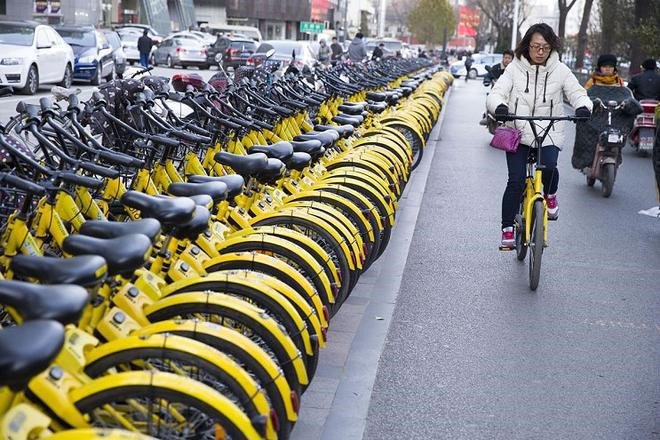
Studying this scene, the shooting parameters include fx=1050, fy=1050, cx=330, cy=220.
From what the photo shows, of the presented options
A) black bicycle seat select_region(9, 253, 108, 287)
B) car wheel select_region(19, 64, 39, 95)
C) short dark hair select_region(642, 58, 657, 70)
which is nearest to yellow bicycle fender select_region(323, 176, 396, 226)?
black bicycle seat select_region(9, 253, 108, 287)

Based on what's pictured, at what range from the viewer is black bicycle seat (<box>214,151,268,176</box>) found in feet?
17.9

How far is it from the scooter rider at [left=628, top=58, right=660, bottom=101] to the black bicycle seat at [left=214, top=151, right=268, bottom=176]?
42.6 feet

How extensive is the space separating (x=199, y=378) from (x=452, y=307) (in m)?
3.74

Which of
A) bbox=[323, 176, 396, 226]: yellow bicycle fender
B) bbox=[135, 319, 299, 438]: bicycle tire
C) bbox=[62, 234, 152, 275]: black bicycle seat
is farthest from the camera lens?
bbox=[323, 176, 396, 226]: yellow bicycle fender

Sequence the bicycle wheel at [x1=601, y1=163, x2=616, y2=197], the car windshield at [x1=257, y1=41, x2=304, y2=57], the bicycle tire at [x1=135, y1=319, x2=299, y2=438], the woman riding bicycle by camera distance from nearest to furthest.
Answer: the bicycle tire at [x1=135, y1=319, x2=299, y2=438]
the woman riding bicycle
the bicycle wheel at [x1=601, y1=163, x2=616, y2=197]
the car windshield at [x1=257, y1=41, x2=304, y2=57]

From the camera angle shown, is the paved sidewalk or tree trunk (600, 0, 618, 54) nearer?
the paved sidewalk

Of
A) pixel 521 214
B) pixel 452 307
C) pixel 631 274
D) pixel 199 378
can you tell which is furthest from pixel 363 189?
pixel 199 378

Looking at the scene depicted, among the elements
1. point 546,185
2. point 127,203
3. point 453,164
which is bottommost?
point 453,164

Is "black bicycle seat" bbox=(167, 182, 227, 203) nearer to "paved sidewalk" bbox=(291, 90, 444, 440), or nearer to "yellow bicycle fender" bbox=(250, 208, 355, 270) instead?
"yellow bicycle fender" bbox=(250, 208, 355, 270)

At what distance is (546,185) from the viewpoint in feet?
25.7

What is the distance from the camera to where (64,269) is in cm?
313

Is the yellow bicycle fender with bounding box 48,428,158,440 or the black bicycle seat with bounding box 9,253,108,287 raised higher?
the black bicycle seat with bounding box 9,253,108,287

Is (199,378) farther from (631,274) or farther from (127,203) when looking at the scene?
(631,274)

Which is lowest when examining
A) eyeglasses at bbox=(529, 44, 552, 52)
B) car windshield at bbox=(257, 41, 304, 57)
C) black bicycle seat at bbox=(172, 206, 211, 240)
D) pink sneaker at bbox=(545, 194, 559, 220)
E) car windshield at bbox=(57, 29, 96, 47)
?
pink sneaker at bbox=(545, 194, 559, 220)
